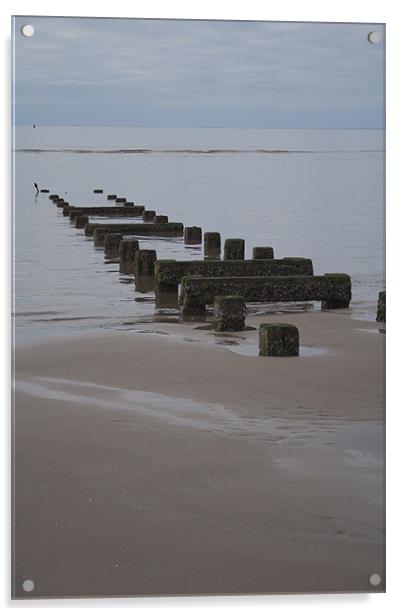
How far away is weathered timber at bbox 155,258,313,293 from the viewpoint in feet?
28.3

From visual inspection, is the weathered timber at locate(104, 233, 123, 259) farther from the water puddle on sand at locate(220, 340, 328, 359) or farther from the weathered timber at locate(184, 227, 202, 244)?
the water puddle on sand at locate(220, 340, 328, 359)

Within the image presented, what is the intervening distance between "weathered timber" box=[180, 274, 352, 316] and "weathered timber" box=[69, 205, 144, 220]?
8.19 metres

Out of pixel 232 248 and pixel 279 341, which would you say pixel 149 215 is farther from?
pixel 279 341

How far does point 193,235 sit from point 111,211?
4066mm

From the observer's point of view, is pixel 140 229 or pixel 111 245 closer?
pixel 111 245

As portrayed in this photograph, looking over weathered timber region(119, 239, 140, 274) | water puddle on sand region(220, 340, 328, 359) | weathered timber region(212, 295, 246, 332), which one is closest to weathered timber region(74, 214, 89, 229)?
weathered timber region(119, 239, 140, 274)

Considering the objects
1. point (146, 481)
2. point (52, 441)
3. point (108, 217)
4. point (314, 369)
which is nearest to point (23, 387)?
point (52, 441)

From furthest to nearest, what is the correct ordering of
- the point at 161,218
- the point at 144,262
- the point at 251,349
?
the point at 161,218 < the point at 144,262 < the point at 251,349

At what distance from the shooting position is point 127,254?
39.1ft

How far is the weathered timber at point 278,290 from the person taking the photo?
7.98 meters

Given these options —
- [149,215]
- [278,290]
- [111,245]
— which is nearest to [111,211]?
[149,215]
